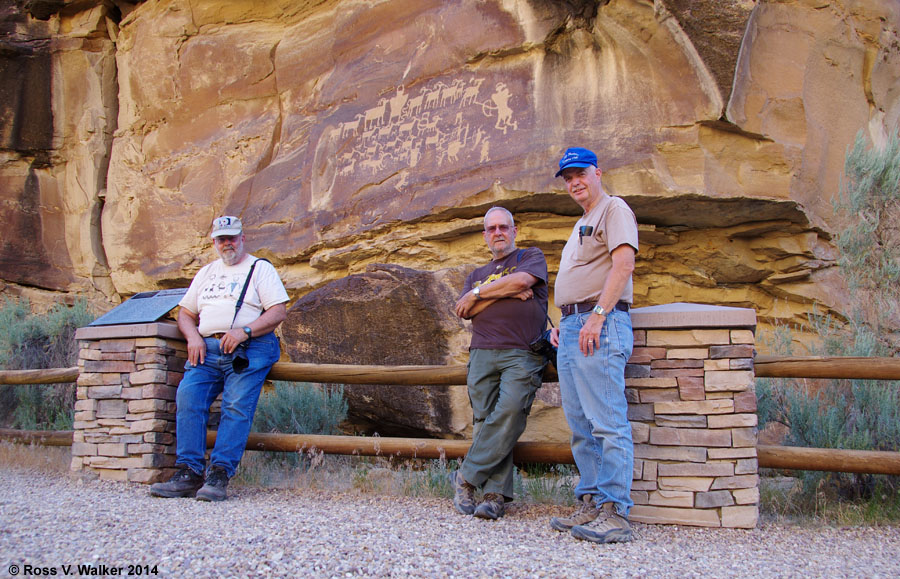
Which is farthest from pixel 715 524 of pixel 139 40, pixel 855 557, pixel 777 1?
pixel 139 40

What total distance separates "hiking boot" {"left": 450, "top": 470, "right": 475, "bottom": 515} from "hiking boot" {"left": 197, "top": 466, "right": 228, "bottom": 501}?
4.48 feet

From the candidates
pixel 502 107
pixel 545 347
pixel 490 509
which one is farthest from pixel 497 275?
pixel 502 107

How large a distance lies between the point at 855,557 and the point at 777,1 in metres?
5.80

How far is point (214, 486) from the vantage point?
4.07m

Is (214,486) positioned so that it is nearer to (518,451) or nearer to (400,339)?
(518,451)

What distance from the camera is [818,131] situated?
6961mm

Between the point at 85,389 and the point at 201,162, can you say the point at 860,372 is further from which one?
the point at 201,162

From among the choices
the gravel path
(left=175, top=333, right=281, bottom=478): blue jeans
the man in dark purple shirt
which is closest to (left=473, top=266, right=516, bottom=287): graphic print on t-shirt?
the man in dark purple shirt

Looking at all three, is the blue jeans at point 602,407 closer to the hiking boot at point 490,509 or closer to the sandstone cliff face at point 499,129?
the hiking boot at point 490,509

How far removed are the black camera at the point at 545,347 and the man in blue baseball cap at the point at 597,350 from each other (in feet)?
0.58

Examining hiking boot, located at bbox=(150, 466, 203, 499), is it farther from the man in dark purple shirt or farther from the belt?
the belt

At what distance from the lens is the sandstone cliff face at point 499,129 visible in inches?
258

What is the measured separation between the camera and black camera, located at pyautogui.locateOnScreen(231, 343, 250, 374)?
4332mm

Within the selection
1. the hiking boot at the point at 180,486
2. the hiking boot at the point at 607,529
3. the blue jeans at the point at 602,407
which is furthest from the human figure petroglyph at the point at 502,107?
the hiking boot at the point at 607,529
